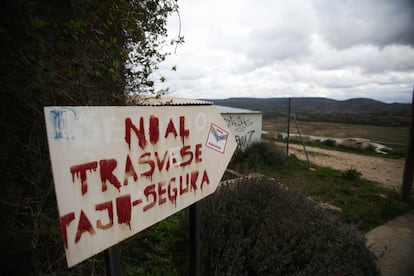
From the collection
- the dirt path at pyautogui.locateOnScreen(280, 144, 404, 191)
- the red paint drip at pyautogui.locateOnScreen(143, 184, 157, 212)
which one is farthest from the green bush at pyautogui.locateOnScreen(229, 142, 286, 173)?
the red paint drip at pyautogui.locateOnScreen(143, 184, 157, 212)

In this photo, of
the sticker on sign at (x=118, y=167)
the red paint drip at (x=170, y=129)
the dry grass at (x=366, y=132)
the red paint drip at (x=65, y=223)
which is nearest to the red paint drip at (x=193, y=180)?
the sticker on sign at (x=118, y=167)

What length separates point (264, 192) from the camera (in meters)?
2.93

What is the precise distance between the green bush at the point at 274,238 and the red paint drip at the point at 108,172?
1455 mm

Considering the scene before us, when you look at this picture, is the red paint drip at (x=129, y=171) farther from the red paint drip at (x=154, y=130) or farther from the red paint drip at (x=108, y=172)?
the red paint drip at (x=154, y=130)

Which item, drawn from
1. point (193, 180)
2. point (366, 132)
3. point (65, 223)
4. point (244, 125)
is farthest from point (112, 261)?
point (366, 132)

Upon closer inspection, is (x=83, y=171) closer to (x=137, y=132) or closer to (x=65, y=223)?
(x=65, y=223)

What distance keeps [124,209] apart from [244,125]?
9934mm

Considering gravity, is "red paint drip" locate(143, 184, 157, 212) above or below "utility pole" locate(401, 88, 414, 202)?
above

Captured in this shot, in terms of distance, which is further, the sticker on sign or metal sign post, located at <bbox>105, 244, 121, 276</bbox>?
metal sign post, located at <bbox>105, 244, 121, 276</bbox>

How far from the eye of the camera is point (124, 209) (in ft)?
3.06

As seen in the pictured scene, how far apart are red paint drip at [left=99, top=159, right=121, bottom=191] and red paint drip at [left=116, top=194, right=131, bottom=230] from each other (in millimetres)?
62

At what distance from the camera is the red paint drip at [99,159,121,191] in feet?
2.79

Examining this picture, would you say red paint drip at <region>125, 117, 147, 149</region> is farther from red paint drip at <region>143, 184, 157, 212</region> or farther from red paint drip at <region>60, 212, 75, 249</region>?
red paint drip at <region>60, 212, 75, 249</region>

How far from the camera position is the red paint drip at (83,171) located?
2.47ft
